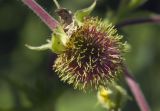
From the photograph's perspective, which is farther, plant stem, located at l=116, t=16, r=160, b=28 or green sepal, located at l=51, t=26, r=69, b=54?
plant stem, located at l=116, t=16, r=160, b=28

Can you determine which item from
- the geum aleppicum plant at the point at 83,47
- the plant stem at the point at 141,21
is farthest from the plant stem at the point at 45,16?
the plant stem at the point at 141,21

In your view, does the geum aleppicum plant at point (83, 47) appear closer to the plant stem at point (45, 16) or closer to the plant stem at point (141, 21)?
the plant stem at point (45, 16)

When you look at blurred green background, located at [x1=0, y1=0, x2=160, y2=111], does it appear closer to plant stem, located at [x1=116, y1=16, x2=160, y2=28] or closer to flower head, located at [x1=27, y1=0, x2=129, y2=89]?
plant stem, located at [x1=116, y1=16, x2=160, y2=28]

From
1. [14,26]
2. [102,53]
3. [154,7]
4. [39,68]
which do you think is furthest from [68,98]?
[102,53]

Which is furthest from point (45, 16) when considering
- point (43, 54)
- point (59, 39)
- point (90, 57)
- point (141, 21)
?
point (43, 54)

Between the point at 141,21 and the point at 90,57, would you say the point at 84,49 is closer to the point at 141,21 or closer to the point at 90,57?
the point at 90,57

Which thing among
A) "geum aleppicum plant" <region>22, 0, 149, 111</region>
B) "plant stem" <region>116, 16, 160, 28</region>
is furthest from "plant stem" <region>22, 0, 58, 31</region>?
"plant stem" <region>116, 16, 160, 28</region>
